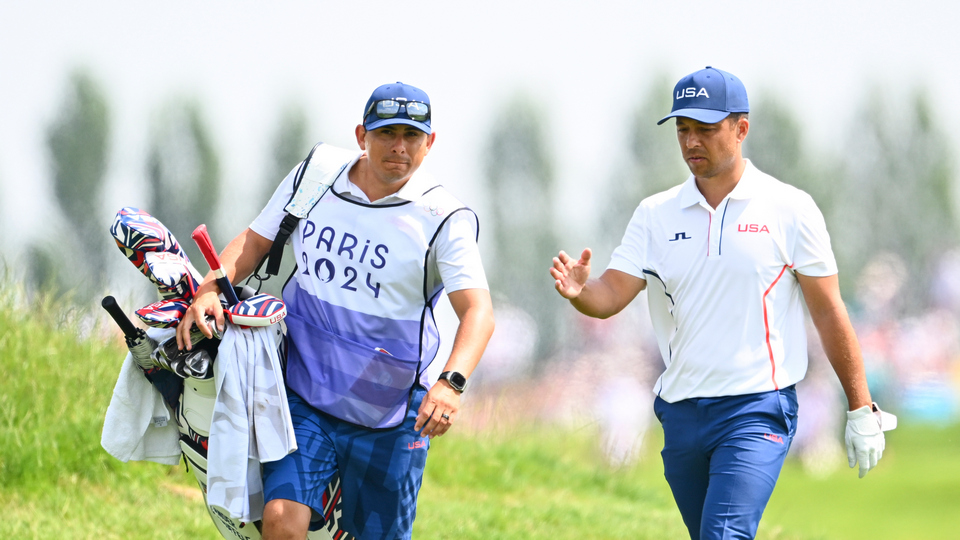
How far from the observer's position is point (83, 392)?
7.73m

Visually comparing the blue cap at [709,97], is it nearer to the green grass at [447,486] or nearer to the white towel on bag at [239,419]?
the white towel on bag at [239,419]

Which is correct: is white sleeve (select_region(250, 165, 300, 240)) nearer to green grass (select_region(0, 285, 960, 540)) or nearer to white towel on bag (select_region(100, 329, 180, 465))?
white towel on bag (select_region(100, 329, 180, 465))

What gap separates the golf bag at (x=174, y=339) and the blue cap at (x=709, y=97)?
72.6 inches

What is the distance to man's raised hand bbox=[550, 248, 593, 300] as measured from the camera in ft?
13.1

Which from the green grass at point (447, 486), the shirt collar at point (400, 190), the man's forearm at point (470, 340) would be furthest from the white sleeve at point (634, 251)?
the green grass at point (447, 486)

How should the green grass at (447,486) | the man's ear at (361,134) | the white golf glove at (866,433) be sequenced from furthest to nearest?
the green grass at (447,486), the man's ear at (361,134), the white golf glove at (866,433)

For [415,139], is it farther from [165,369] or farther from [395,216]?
[165,369]

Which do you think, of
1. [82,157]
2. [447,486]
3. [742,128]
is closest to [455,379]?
[742,128]

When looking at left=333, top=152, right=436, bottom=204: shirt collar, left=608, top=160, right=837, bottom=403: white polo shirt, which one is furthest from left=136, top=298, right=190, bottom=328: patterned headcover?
left=608, top=160, right=837, bottom=403: white polo shirt

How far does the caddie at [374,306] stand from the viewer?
12.5ft

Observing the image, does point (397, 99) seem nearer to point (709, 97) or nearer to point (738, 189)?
point (709, 97)

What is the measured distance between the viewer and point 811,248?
12.5ft

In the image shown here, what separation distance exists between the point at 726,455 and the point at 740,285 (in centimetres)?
68

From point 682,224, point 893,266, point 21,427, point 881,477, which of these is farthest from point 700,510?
point 893,266
